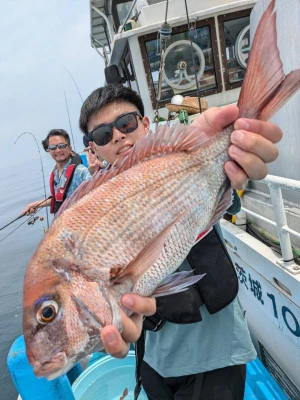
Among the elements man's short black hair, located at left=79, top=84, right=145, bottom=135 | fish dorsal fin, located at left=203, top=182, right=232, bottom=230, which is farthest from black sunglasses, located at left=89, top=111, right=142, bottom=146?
fish dorsal fin, located at left=203, top=182, right=232, bottom=230

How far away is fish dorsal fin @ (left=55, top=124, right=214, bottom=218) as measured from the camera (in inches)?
59.7

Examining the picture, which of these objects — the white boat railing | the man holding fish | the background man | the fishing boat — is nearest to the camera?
the man holding fish

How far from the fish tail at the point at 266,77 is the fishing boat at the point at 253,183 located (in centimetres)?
108

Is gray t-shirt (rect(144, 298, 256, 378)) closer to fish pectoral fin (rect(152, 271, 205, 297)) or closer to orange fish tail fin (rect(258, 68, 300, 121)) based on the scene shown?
fish pectoral fin (rect(152, 271, 205, 297))

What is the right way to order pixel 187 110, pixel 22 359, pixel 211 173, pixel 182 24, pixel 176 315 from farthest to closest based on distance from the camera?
pixel 182 24 → pixel 187 110 → pixel 22 359 → pixel 176 315 → pixel 211 173

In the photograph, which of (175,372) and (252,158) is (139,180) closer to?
(252,158)

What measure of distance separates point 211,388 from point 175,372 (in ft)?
0.76

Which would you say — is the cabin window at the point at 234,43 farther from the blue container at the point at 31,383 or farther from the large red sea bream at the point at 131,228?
the blue container at the point at 31,383

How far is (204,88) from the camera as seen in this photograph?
7926 mm

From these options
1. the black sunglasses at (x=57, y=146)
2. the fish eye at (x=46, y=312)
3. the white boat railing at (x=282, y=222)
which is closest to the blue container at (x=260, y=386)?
the white boat railing at (x=282, y=222)

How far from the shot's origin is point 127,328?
1.29 m

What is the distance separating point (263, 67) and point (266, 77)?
0.04 meters

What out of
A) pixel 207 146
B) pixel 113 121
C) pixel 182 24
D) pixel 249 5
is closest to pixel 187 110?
pixel 182 24

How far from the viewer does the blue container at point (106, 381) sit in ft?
11.2
